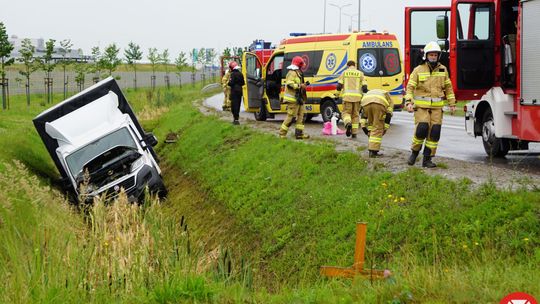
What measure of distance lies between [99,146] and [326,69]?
26.0ft

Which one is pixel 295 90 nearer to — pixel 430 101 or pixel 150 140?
pixel 150 140

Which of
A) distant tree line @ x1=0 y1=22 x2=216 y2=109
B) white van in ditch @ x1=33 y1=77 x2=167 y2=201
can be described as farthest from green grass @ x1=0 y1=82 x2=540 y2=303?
distant tree line @ x1=0 y1=22 x2=216 y2=109

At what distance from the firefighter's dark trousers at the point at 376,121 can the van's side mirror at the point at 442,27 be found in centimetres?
157

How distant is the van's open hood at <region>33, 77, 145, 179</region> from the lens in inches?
698

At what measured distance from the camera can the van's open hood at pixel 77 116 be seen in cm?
1773

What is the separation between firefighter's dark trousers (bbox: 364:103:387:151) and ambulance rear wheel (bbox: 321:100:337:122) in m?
9.14

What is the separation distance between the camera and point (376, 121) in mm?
12836

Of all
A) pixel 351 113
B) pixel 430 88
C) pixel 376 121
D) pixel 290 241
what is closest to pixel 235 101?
pixel 351 113

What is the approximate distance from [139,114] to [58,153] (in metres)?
19.4

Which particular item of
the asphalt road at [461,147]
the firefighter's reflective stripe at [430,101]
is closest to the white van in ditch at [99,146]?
the asphalt road at [461,147]

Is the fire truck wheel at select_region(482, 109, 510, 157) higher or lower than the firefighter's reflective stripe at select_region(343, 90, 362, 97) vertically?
lower

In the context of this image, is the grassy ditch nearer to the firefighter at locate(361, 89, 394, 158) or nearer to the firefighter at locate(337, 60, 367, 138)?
the firefighter at locate(361, 89, 394, 158)

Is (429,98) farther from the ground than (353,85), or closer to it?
closer to it

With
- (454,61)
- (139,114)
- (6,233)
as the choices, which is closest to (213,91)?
(139,114)
